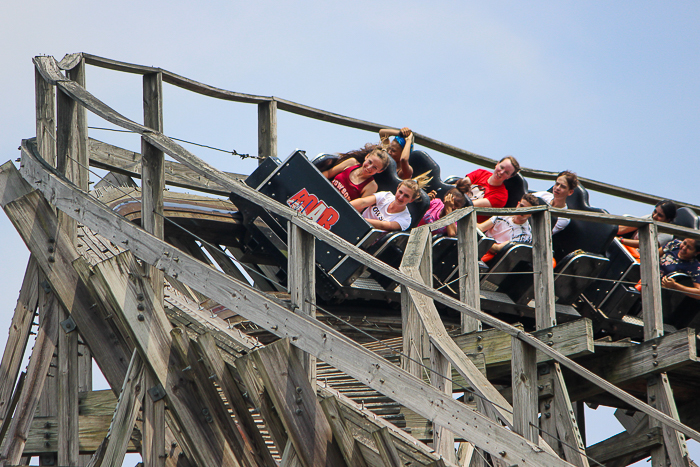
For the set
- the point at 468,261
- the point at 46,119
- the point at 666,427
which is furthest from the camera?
the point at 666,427

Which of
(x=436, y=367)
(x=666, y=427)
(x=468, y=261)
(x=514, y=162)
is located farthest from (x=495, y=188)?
(x=436, y=367)

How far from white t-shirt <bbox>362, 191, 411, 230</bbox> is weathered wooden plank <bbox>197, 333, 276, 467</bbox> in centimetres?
297

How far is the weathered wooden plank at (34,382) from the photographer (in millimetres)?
5066

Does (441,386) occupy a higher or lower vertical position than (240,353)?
lower

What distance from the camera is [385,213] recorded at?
7391 mm

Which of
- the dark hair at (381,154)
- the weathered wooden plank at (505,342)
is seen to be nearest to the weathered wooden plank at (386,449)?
the weathered wooden plank at (505,342)

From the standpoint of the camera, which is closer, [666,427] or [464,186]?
[666,427]

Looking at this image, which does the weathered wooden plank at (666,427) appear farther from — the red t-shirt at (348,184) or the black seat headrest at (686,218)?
the black seat headrest at (686,218)

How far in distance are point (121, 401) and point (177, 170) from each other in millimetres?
3944

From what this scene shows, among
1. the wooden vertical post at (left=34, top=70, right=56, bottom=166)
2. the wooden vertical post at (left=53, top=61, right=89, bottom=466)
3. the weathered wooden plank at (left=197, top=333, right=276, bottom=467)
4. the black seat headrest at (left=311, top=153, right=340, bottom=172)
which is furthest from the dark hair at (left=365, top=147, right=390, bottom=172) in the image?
the weathered wooden plank at (left=197, top=333, right=276, bottom=467)

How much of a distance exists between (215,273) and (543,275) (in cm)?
263

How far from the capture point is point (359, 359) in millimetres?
4227

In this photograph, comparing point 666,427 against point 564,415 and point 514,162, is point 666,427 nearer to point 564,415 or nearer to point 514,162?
point 564,415

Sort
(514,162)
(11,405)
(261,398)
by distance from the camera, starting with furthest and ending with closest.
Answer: (514,162), (11,405), (261,398)
